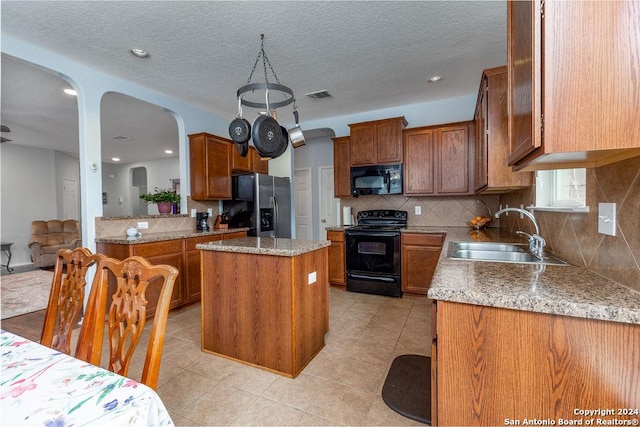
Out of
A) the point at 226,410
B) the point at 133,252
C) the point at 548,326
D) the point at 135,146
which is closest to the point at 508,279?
the point at 548,326

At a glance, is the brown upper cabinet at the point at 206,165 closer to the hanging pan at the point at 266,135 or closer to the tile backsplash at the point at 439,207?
the hanging pan at the point at 266,135

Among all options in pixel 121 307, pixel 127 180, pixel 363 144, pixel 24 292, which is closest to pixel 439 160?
pixel 363 144

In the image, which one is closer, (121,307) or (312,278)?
(121,307)

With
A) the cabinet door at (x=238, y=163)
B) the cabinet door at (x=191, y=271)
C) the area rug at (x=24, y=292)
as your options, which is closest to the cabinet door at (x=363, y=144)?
the cabinet door at (x=238, y=163)

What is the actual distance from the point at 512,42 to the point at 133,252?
326 cm

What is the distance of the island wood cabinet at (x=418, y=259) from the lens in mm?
3443

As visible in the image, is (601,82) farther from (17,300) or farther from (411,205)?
(17,300)

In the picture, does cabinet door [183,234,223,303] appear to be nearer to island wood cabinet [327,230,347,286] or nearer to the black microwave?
island wood cabinet [327,230,347,286]

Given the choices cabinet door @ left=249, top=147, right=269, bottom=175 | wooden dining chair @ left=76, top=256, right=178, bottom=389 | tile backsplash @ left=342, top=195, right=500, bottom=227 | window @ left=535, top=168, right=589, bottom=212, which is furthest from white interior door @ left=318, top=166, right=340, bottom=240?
wooden dining chair @ left=76, top=256, right=178, bottom=389

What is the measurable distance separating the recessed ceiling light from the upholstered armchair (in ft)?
14.3

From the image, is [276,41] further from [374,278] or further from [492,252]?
[374,278]

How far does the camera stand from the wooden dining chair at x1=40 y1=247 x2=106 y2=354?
1.30 metres

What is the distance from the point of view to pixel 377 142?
3.96 meters

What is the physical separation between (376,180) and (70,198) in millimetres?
7972
